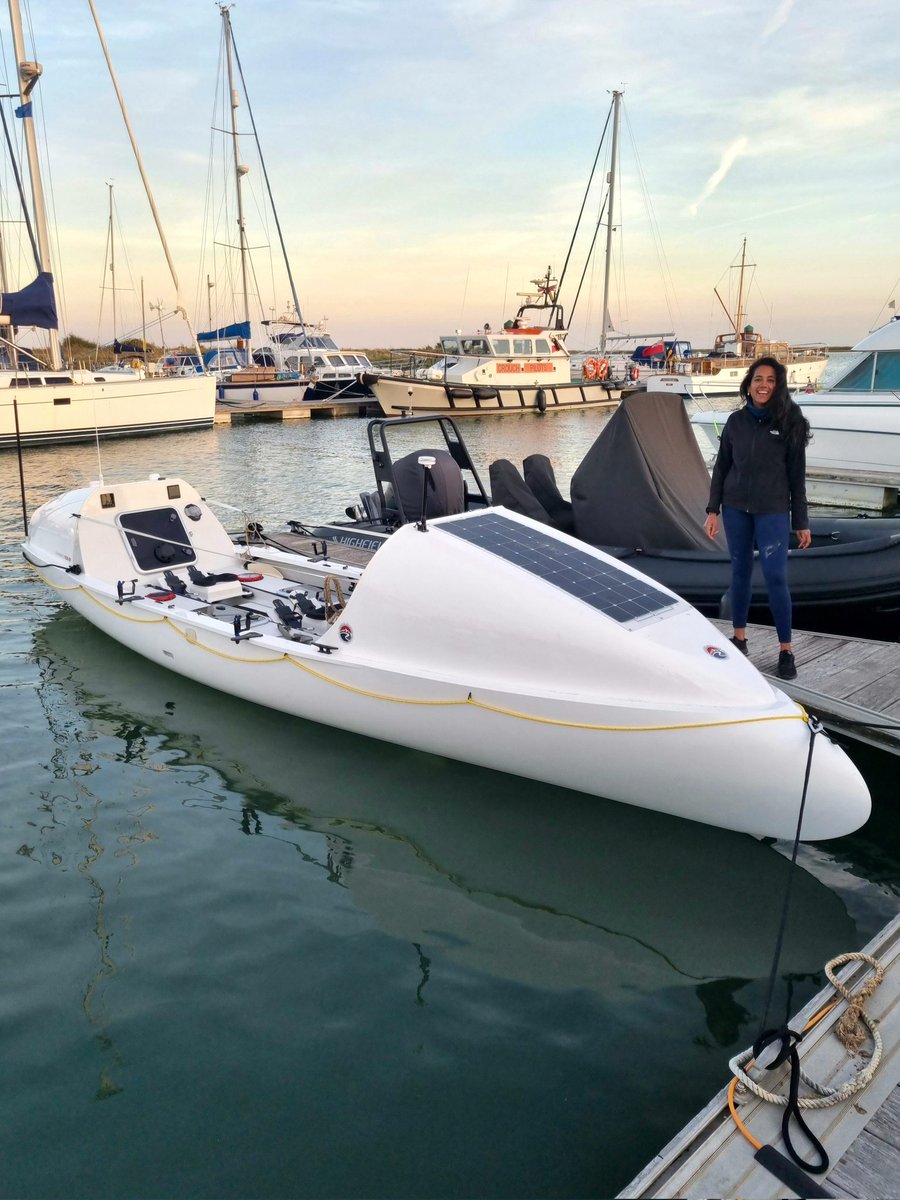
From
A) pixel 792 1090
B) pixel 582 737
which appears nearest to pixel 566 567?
pixel 582 737

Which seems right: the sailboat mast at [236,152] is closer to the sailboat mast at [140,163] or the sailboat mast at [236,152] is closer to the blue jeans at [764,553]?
the sailboat mast at [140,163]

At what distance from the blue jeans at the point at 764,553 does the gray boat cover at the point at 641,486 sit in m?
Answer: 2.26

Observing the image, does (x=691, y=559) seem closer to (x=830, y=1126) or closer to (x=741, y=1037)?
(x=741, y=1037)

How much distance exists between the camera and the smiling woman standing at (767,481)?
16.1 ft

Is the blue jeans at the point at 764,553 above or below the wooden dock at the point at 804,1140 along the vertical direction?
above

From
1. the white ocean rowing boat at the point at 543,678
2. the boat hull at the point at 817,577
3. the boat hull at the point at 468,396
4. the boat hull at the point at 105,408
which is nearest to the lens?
the white ocean rowing boat at the point at 543,678

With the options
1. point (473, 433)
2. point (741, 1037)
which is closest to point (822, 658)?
point (741, 1037)

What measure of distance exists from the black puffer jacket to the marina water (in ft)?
6.28

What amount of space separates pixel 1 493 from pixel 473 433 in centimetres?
1811

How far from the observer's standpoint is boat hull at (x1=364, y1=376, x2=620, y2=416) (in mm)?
35219

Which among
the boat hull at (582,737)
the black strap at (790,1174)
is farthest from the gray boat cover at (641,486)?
the black strap at (790,1174)

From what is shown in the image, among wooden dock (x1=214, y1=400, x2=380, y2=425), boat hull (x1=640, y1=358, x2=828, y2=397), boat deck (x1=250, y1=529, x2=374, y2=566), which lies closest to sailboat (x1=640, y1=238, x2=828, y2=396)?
boat hull (x1=640, y1=358, x2=828, y2=397)

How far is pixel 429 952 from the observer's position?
391 centimetres

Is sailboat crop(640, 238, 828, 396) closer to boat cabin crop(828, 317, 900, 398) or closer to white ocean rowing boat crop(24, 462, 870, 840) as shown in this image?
boat cabin crop(828, 317, 900, 398)
